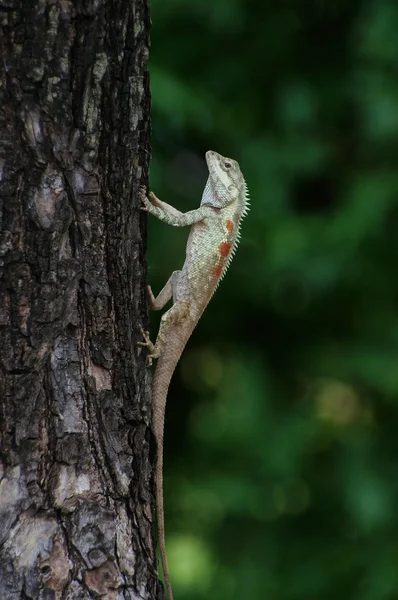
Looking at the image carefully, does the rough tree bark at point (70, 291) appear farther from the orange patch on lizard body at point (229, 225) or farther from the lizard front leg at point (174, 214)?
the orange patch on lizard body at point (229, 225)

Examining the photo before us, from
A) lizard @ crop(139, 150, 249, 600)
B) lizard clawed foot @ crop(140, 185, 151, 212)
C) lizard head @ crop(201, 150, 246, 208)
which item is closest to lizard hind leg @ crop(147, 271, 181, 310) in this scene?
lizard @ crop(139, 150, 249, 600)

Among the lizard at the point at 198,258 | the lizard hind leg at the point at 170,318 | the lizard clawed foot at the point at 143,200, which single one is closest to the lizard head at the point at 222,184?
the lizard at the point at 198,258

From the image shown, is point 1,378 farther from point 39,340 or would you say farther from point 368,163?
point 368,163

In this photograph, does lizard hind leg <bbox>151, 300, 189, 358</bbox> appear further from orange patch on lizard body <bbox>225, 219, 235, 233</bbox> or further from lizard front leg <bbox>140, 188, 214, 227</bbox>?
orange patch on lizard body <bbox>225, 219, 235, 233</bbox>

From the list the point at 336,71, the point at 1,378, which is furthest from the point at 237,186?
the point at 336,71

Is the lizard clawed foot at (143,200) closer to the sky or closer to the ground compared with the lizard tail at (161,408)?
closer to the sky

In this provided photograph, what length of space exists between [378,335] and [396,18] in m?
2.32

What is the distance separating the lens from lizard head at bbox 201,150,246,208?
14.5ft

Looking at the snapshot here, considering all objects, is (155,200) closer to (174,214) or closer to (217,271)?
(174,214)

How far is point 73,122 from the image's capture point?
2604 mm

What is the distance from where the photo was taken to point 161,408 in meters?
3.27

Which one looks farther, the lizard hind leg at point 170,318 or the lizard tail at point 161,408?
the lizard hind leg at point 170,318

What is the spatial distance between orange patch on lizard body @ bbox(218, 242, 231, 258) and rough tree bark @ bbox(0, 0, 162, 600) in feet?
4.38

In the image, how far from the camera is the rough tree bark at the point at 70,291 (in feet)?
8.30
